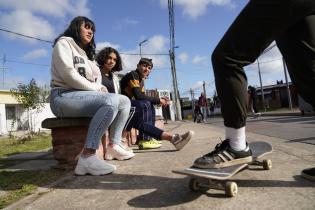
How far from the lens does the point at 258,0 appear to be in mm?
2381

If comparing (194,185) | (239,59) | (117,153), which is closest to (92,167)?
(117,153)

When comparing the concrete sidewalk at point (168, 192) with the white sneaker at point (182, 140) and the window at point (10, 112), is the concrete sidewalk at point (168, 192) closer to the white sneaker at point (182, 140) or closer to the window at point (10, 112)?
the white sneaker at point (182, 140)

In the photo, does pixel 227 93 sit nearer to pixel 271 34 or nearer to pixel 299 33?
pixel 271 34

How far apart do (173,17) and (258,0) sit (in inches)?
793

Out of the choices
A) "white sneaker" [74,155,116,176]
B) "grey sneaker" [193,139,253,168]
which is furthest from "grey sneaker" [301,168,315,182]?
"white sneaker" [74,155,116,176]

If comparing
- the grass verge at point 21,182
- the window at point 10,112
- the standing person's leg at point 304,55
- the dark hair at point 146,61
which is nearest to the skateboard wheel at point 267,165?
the standing person's leg at point 304,55

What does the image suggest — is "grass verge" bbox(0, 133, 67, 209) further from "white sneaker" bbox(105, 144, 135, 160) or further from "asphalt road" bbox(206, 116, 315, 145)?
"asphalt road" bbox(206, 116, 315, 145)

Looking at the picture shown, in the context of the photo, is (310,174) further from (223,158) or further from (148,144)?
(148,144)

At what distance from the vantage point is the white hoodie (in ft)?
11.1

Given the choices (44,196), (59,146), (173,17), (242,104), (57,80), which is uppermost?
(173,17)

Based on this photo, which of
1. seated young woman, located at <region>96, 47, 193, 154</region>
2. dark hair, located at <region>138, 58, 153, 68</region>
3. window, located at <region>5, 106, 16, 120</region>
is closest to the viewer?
seated young woman, located at <region>96, 47, 193, 154</region>

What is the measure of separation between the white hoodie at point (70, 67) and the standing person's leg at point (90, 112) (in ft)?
0.27

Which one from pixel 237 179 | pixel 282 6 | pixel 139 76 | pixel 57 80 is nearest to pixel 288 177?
pixel 237 179

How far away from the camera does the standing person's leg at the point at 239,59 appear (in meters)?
2.36
